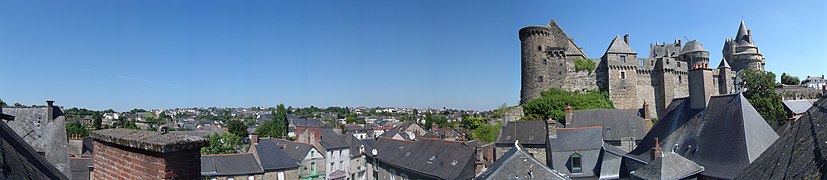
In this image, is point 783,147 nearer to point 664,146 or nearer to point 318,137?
point 664,146

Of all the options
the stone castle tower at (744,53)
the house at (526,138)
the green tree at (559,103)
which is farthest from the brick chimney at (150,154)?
the stone castle tower at (744,53)

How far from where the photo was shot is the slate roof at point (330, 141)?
36.6 metres

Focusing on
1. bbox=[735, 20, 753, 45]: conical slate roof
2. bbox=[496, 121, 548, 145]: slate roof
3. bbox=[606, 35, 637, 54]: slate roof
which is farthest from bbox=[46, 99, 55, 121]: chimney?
bbox=[735, 20, 753, 45]: conical slate roof

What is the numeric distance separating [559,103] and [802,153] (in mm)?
36069

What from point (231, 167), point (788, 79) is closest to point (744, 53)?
point (788, 79)

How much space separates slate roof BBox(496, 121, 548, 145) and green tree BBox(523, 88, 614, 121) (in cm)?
621

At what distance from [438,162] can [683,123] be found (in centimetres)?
1179

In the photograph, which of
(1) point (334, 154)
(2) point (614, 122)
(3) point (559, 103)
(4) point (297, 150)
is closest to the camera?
(2) point (614, 122)

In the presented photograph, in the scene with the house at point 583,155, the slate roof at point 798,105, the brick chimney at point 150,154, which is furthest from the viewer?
the slate roof at point 798,105

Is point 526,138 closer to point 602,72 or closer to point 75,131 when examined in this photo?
point 602,72

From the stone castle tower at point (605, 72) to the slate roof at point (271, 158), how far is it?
75.7 ft

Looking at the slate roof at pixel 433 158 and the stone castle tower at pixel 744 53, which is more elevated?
the stone castle tower at pixel 744 53

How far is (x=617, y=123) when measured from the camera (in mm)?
31922

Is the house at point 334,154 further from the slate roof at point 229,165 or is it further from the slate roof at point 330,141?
the slate roof at point 229,165
